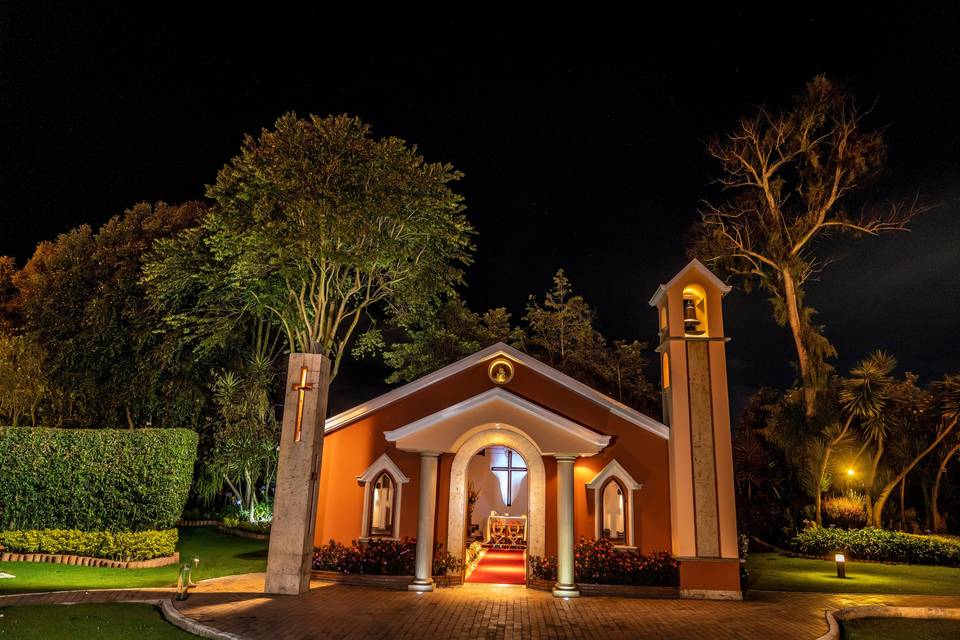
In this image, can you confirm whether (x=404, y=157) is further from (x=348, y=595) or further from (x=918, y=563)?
(x=918, y=563)

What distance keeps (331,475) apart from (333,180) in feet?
25.7

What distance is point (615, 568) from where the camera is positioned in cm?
1249

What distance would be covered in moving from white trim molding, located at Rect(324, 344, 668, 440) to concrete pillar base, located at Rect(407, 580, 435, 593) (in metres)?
4.33

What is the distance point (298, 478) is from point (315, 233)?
7.07 metres

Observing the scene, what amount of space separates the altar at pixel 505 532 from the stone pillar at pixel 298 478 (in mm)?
8685

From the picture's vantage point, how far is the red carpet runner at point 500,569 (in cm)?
1384

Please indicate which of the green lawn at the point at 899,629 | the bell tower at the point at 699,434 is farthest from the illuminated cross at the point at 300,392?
the green lawn at the point at 899,629

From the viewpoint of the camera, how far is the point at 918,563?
58.6 ft

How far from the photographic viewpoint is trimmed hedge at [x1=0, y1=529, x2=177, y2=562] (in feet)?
47.3

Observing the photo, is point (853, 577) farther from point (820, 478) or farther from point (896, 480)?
point (896, 480)

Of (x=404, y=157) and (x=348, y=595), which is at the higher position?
(x=404, y=157)

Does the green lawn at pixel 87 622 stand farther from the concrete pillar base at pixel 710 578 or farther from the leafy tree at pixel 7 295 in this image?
the leafy tree at pixel 7 295

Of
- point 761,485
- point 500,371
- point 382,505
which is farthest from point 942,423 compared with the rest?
point 382,505

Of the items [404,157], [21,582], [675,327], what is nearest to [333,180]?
[404,157]
